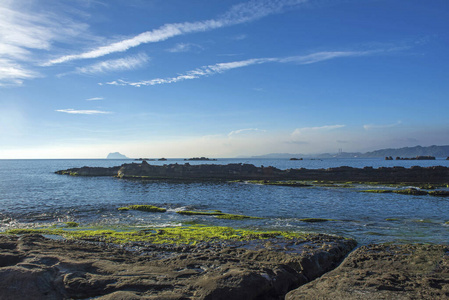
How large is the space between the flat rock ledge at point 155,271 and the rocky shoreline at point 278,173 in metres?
64.0

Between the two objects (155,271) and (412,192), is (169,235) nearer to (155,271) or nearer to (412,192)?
(155,271)

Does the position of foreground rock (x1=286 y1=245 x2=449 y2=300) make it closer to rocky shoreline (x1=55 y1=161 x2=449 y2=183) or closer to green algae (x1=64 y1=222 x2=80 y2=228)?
green algae (x1=64 y1=222 x2=80 y2=228)

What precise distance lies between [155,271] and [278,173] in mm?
76414

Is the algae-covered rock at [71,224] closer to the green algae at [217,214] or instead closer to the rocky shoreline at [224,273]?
the rocky shoreline at [224,273]

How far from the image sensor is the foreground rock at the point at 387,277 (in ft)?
31.1

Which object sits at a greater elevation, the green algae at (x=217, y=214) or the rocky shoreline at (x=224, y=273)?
the rocky shoreline at (x=224, y=273)

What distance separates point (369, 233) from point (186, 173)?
7515 cm

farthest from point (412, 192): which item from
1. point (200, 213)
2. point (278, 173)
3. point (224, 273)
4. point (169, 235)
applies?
point (224, 273)

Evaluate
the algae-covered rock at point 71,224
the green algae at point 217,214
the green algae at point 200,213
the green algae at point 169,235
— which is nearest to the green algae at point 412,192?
the green algae at point 217,214

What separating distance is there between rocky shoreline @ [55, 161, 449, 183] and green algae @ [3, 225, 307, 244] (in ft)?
192

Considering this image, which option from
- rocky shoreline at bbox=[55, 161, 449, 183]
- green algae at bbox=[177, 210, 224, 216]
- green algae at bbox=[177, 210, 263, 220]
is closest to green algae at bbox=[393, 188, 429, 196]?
rocky shoreline at bbox=[55, 161, 449, 183]

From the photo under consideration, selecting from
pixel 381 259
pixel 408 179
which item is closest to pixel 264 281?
pixel 381 259

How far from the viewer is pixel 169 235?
20312mm

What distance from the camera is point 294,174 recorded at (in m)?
82.6
